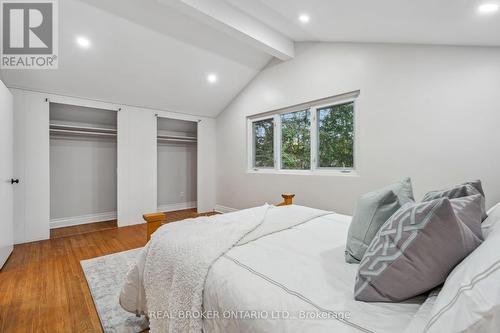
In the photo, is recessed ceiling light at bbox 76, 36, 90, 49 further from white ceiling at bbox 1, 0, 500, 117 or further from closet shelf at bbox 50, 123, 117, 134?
closet shelf at bbox 50, 123, 117, 134

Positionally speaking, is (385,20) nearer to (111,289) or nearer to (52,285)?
(111,289)

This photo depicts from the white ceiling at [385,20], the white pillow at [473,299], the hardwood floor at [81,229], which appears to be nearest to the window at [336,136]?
the white ceiling at [385,20]

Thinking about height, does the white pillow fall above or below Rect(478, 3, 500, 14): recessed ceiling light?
below

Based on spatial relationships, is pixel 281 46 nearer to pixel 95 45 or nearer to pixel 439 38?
pixel 439 38

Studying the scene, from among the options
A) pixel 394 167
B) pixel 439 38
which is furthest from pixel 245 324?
pixel 439 38

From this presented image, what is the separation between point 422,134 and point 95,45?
4.08 meters

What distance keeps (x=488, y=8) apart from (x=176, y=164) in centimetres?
517

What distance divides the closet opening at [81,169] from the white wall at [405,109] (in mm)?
3193

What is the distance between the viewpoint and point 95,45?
3.03 m

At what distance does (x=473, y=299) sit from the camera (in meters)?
0.52

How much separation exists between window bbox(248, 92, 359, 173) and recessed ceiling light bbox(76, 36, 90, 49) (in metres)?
2.69

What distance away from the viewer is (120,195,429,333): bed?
2.38 feet

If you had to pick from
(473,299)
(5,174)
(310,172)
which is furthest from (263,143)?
(473,299)

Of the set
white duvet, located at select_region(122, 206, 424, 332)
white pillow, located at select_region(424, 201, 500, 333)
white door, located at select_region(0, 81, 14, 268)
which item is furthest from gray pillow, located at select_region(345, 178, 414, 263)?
white door, located at select_region(0, 81, 14, 268)
